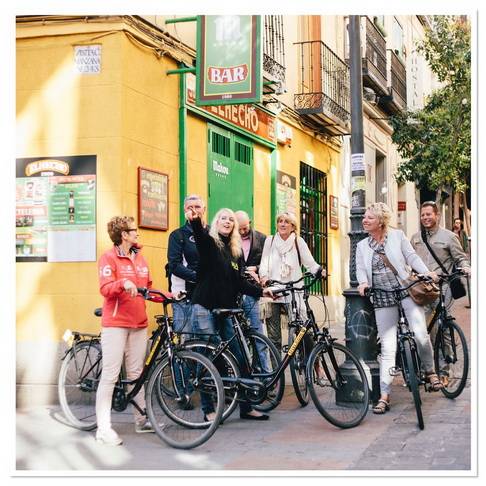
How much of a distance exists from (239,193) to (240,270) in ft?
15.3

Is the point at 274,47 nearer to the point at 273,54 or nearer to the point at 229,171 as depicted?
the point at 273,54

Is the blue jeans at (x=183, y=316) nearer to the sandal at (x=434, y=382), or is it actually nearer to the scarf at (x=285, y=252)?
the scarf at (x=285, y=252)

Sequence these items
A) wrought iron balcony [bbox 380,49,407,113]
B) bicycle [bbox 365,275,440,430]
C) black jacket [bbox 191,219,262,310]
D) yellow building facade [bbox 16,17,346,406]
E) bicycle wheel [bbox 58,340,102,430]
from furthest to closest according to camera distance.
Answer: wrought iron balcony [bbox 380,49,407,113], yellow building facade [bbox 16,17,346,406], black jacket [bbox 191,219,262,310], bicycle wheel [bbox 58,340,102,430], bicycle [bbox 365,275,440,430]

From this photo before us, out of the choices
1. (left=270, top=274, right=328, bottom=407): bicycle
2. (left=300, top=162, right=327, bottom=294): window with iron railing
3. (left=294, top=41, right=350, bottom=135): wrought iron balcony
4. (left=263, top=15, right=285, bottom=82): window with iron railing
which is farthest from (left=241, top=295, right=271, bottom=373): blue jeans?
(left=294, top=41, right=350, bottom=135): wrought iron balcony

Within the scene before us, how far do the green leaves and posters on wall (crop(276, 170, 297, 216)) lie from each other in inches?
175

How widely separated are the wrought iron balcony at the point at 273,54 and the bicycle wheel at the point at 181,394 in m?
5.94

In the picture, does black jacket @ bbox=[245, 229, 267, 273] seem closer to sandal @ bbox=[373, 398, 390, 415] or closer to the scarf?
the scarf

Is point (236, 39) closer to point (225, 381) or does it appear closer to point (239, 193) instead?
point (239, 193)

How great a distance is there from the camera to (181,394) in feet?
20.7

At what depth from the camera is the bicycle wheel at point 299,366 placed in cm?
707

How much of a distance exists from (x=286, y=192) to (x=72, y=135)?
5971 mm

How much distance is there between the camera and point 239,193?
11875 mm

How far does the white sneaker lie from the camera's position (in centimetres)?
629
